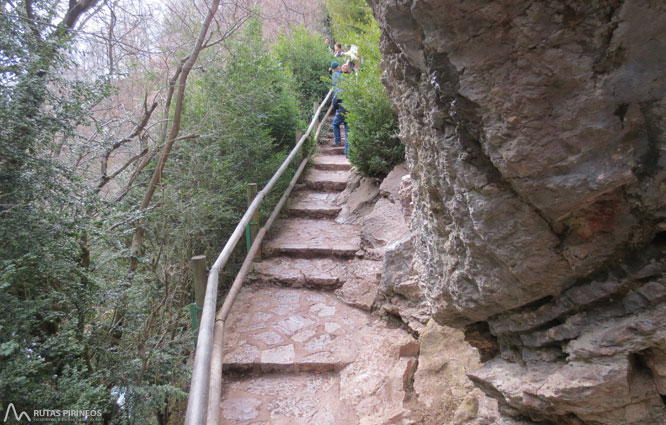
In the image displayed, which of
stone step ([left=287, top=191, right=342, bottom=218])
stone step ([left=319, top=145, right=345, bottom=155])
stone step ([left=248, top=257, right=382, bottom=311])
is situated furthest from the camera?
stone step ([left=319, top=145, right=345, bottom=155])

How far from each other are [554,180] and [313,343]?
2861mm

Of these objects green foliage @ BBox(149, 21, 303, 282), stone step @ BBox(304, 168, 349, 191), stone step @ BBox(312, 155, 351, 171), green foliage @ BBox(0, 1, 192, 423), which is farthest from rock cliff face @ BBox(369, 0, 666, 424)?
stone step @ BBox(312, 155, 351, 171)

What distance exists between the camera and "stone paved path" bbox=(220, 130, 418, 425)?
3041 millimetres

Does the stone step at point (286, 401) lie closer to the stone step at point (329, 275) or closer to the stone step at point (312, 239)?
the stone step at point (329, 275)

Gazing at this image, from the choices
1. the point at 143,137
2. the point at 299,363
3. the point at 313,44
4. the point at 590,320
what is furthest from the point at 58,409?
the point at 313,44

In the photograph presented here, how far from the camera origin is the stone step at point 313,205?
631 cm

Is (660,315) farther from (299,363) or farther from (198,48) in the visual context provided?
(198,48)

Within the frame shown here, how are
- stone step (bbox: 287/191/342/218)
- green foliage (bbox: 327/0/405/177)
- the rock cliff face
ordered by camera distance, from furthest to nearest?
1. stone step (bbox: 287/191/342/218)
2. green foliage (bbox: 327/0/405/177)
3. the rock cliff face

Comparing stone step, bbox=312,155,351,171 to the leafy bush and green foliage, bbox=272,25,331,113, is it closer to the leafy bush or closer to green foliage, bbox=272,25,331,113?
the leafy bush
